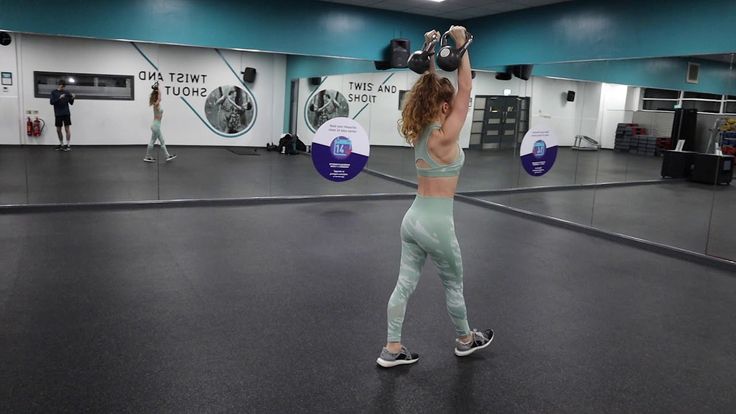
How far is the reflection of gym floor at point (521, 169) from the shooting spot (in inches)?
295

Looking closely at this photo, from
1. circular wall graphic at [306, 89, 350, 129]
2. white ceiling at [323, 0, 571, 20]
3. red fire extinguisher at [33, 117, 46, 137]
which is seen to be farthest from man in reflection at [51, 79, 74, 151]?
white ceiling at [323, 0, 571, 20]

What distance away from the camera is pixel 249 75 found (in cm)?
828

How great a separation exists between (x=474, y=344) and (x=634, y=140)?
215 inches

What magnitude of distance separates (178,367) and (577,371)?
2177 mm

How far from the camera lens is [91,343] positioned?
3.02 meters

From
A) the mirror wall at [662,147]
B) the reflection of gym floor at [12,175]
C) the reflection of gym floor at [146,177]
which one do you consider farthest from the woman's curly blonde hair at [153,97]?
the mirror wall at [662,147]

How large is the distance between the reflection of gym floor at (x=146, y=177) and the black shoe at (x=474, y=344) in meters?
5.31

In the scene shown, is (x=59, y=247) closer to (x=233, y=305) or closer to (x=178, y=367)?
(x=233, y=305)

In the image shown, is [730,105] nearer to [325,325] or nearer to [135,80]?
[325,325]

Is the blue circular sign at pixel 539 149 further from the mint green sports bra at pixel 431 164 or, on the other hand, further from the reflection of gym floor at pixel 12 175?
the reflection of gym floor at pixel 12 175

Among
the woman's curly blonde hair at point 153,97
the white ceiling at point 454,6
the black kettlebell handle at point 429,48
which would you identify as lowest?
the woman's curly blonde hair at point 153,97

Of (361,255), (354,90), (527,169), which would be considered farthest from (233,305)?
(354,90)

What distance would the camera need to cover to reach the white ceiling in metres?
7.84

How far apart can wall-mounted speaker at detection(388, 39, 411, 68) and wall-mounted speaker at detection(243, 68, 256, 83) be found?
2.26m
